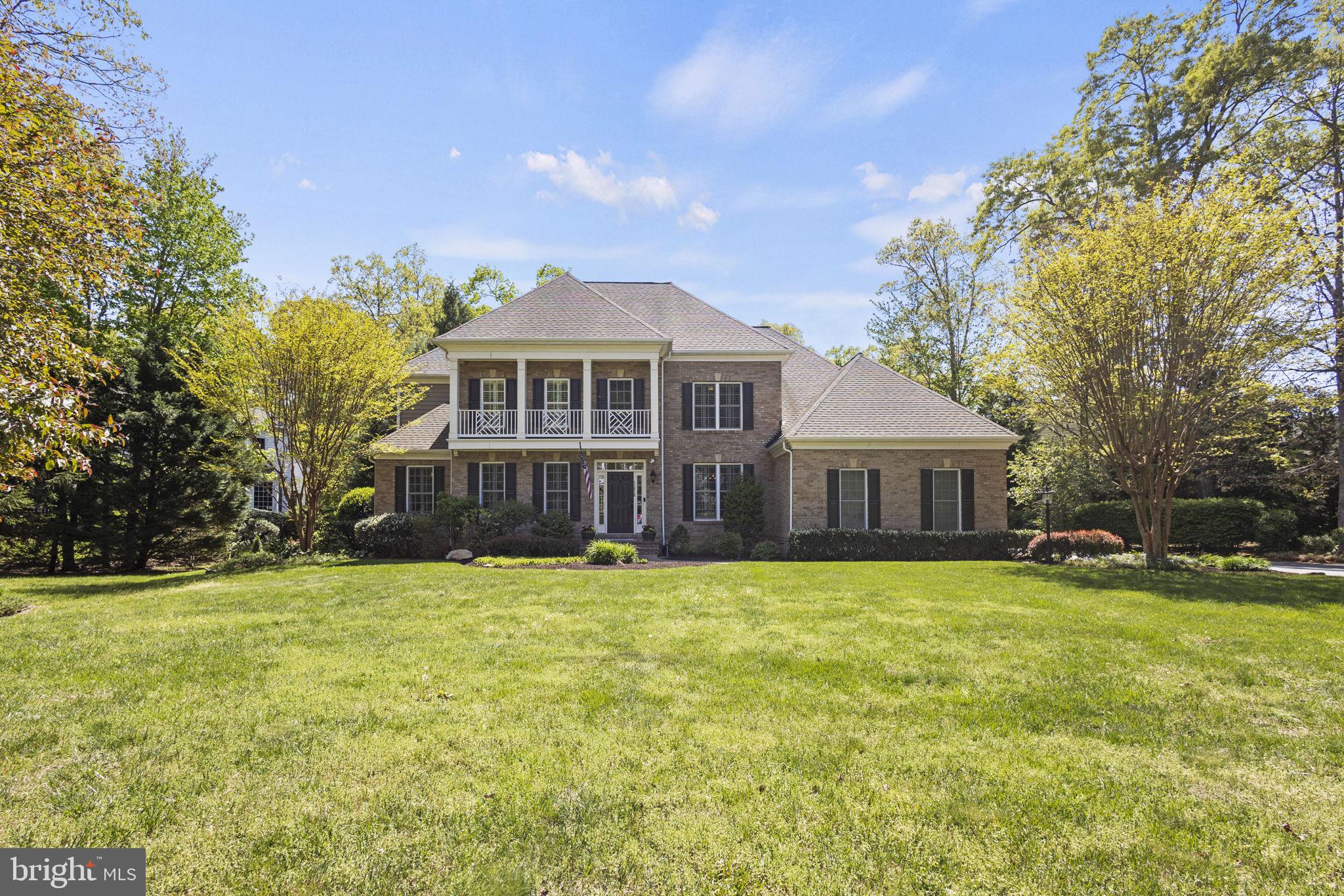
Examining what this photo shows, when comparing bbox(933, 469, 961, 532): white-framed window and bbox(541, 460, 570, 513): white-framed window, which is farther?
bbox(541, 460, 570, 513): white-framed window

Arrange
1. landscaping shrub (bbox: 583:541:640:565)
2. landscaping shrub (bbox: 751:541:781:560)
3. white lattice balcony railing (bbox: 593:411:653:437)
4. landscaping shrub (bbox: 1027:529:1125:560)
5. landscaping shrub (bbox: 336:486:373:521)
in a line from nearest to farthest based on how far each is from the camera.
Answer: landscaping shrub (bbox: 583:541:640:565)
landscaping shrub (bbox: 1027:529:1125:560)
landscaping shrub (bbox: 751:541:781:560)
white lattice balcony railing (bbox: 593:411:653:437)
landscaping shrub (bbox: 336:486:373:521)

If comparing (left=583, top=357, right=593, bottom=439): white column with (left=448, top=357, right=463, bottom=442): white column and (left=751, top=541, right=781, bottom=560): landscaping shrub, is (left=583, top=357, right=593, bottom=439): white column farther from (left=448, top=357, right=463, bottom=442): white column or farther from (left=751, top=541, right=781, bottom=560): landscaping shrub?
(left=751, top=541, right=781, bottom=560): landscaping shrub

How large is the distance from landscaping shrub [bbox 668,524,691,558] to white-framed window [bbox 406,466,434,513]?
811cm

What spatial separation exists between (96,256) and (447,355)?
13933 mm

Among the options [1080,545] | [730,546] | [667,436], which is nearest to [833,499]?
[730,546]

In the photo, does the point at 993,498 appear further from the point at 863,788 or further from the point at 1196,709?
the point at 863,788

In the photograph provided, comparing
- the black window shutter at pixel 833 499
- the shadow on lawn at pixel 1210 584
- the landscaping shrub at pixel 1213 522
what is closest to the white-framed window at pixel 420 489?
the black window shutter at pixel 833 499

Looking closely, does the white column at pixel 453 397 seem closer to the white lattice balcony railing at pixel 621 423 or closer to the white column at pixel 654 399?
the white lattice balcony railing at pixel 621 423

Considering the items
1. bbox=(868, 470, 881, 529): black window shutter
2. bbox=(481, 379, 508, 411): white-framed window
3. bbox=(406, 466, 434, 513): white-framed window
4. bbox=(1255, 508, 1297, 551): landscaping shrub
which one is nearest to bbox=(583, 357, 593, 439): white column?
bbox=(481, 379, 508, 411): white-framed window

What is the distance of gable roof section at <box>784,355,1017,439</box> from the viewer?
742 inches

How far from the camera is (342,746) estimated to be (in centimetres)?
438

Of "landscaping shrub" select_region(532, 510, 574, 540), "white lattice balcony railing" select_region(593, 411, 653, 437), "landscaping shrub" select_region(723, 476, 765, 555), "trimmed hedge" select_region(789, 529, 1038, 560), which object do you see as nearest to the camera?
"trimmed hedge" select_region(789, 529, 1038, 560)

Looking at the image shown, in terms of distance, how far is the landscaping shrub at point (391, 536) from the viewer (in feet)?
62.5

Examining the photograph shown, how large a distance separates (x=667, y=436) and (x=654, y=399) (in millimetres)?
1416
